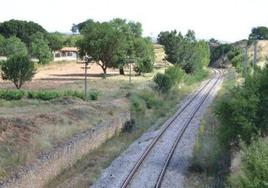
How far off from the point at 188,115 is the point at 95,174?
22.4 meters

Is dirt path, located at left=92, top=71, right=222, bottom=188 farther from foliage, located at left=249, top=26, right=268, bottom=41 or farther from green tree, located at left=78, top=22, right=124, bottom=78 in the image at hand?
foliage, located at left=249, top=26, right=268, bottom=41

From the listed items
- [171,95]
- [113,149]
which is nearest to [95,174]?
[113,149]

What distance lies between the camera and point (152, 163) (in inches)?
1013

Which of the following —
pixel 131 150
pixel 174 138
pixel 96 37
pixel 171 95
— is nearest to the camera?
pixel 131 150

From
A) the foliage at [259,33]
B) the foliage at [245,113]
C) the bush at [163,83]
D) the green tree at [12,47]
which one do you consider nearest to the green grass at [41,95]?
the bush at [163,83]

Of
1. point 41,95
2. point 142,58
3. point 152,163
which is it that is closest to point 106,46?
point 142,58

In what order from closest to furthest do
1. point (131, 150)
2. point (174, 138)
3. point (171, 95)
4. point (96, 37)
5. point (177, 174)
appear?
point (177, 174) → point (131, 150) → point (174, 138) → point (171, 95) → point (96, 37)

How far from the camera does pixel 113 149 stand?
3025 cm

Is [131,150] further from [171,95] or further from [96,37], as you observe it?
[96,37]

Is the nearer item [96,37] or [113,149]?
[113,149]

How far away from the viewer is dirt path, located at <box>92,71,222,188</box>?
22.2 meters

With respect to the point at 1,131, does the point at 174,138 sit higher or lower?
lower

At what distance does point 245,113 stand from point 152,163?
5.25 m

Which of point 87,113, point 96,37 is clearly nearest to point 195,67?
point 96,37
